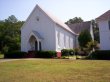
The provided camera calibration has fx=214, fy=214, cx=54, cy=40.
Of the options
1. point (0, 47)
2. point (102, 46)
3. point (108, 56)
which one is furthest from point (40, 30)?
point (0, 47)

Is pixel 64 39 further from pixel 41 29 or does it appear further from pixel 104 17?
pixel 104 17

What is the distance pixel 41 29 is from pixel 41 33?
79cm

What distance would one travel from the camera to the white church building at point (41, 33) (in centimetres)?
4100

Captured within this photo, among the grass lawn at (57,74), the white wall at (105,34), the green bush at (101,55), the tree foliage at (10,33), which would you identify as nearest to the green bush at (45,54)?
the green bush at (101,55)

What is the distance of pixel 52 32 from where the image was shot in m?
40.8

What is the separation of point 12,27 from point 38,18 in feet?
142

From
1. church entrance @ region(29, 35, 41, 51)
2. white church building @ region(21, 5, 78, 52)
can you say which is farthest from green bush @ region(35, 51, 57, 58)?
church entrance @ region(29, 35, 41, 51)

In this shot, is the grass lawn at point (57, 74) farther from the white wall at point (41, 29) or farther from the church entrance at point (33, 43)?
the church entrance at point (33, 43)

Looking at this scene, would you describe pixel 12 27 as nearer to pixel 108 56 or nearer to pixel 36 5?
pixel 36 5

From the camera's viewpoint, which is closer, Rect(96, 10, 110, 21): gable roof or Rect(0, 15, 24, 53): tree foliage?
Rect(96, 10, 110, 21): gable roof

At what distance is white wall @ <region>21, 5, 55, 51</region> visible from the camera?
41.1 m

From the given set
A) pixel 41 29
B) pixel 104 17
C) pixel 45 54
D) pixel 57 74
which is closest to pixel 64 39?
pixel 41 29

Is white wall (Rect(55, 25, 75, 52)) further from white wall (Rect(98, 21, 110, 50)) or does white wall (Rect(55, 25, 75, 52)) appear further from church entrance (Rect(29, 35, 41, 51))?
white wall (Rect(98, 21, 110, 50))

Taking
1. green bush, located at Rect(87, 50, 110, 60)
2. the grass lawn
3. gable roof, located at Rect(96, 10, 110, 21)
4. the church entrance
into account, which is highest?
gable roof, located at Rect(96, 10, 110, 21)
